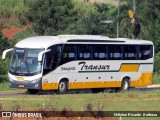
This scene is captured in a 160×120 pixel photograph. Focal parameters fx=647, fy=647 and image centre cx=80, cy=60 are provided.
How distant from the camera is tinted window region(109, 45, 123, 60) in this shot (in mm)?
37188

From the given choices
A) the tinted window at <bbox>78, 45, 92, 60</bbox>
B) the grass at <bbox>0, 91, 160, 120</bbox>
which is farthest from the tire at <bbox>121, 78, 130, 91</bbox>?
the grass at <bbox>0, 91, 160, 120</bbox>

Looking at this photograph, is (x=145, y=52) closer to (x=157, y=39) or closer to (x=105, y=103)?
(x=105, y=103)

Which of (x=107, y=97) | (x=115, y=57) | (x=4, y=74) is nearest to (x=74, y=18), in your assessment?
(x=4, y=74)

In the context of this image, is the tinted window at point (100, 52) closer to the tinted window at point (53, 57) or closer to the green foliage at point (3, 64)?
the tinted window at point (53, 57)

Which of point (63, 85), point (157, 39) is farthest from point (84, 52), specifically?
point (157, 39)

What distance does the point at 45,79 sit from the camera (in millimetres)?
33656

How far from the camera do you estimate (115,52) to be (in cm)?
3747

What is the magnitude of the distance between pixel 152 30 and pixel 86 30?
6.79 metres

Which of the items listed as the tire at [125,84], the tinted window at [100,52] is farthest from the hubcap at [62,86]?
the tire at [125,84]

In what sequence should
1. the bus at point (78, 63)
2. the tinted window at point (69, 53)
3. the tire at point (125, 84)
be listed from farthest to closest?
the tire at point (125, 84) → the tinted window at point (69, 53) → the bus at point (78, 63)

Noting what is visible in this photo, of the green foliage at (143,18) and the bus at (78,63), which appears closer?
the bus at (78,63)

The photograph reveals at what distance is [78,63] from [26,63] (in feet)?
10.3

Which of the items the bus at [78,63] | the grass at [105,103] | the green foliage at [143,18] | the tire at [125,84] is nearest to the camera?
the grass at [105,103]

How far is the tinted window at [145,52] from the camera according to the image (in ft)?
128
